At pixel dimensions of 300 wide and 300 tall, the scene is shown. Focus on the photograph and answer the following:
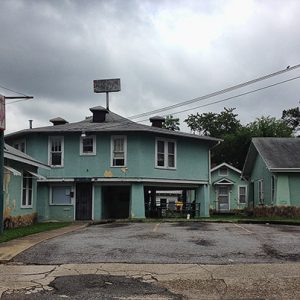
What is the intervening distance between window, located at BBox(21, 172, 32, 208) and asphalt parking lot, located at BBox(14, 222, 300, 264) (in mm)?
8871

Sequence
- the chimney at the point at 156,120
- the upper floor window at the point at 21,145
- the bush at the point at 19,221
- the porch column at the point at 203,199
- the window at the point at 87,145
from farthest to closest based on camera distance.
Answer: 1. the chimney at the point at 156,120
2. the porch column at the point at 203,199
3. the upper floor window at the point at 21,145
4. the window at the point at 87,145
5. the bush at the point at 19,221

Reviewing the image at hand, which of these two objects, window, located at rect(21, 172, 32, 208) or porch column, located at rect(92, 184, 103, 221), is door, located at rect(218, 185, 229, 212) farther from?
window, located at rect(21, 172, 32, 208)

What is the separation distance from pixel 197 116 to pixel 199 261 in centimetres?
6454

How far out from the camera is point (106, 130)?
29.9 m

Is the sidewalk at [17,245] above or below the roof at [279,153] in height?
below

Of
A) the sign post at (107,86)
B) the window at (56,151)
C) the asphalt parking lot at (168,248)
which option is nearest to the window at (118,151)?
the window at (56,151)

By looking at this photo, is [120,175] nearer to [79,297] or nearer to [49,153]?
[49,153]

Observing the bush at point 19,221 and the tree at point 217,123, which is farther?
the tree at point 217,123

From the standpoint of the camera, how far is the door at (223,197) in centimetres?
4694

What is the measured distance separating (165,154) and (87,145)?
15.5 feet

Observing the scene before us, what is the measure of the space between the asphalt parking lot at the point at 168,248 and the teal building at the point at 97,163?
12.8m

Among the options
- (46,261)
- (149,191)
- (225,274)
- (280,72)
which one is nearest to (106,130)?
(149,191)

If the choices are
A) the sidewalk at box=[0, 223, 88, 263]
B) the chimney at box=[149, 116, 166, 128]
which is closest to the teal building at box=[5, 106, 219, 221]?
the chimney at box=[149, 116, 166, 128]

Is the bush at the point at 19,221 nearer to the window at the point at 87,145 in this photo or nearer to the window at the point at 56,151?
the window at the point at 56,151
